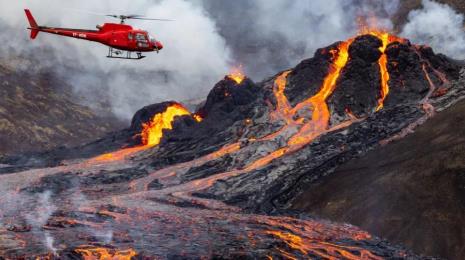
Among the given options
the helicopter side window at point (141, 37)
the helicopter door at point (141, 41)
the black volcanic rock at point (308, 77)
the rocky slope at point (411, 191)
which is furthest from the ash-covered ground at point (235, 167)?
the helicopter side window at point (141, 37)

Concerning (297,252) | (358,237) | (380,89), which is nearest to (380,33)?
(380,89)

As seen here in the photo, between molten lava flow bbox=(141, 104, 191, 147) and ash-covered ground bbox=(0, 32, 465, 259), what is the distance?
0.27 metres

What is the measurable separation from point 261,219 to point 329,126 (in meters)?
28.4

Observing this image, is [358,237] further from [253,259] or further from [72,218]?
[72,218]

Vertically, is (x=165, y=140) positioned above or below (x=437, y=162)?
above

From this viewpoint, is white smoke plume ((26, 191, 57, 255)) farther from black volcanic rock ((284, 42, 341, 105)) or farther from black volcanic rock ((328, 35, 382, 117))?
black volcanic rock ((328, 35, 382, 117))

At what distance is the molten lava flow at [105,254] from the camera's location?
131ft

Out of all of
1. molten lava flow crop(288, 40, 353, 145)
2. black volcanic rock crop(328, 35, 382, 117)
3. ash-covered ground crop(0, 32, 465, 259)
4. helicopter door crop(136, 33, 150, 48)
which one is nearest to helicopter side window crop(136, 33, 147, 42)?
helicopter door crop(136, 33, 150, 48)

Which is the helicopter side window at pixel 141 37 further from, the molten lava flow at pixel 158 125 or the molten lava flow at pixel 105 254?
the molten lava flow at pixel 158 125

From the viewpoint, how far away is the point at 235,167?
255ft

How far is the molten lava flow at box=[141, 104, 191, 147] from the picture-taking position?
4060 inches

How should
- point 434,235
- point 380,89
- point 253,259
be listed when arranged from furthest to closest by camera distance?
1. point 380,89
2. point 434,235
3. point 253,259

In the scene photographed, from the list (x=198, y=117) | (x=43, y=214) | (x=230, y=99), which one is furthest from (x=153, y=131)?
(x=43, y=214)

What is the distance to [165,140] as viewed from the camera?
96500 millimetres
